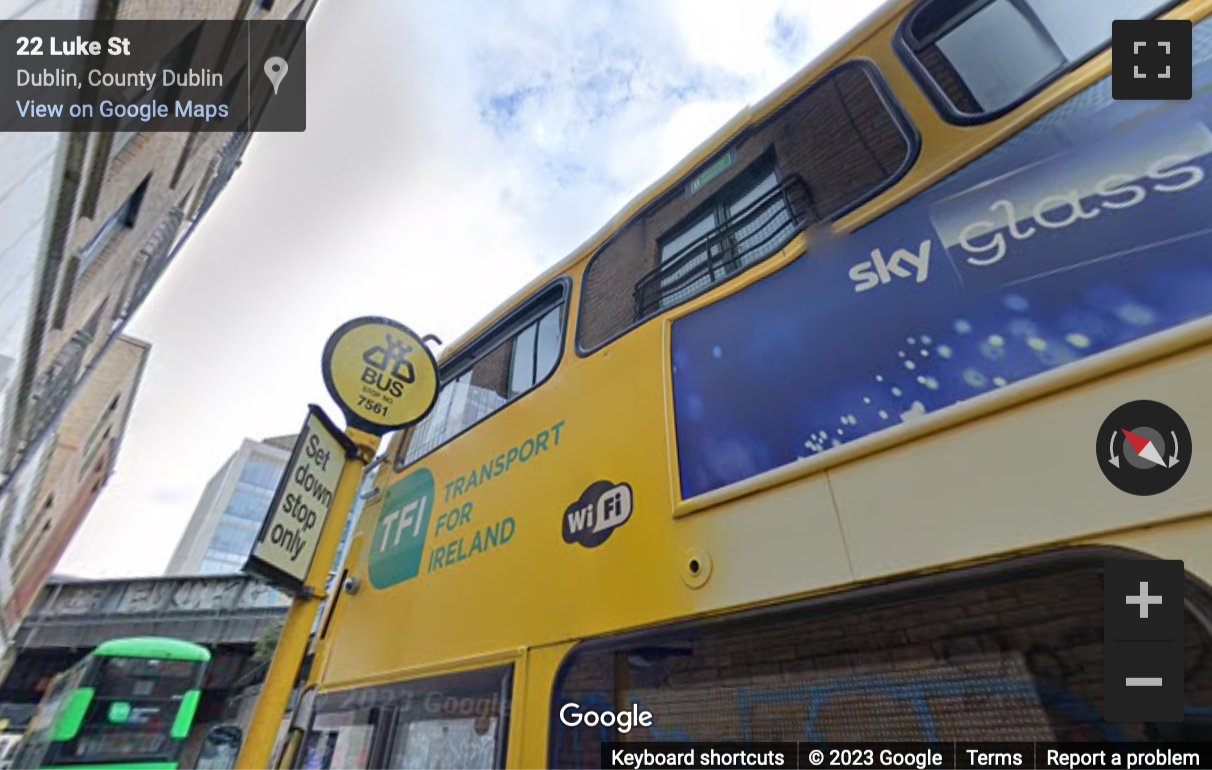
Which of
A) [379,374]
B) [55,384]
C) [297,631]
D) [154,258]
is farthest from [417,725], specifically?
[154,258]

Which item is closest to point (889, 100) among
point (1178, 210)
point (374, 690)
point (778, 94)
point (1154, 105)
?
point (778, 94)

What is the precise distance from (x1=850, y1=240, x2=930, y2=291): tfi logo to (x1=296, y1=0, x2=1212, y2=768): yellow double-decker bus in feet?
0.06

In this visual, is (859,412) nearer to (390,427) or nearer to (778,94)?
(778,94)

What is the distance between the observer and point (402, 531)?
12.1 ft

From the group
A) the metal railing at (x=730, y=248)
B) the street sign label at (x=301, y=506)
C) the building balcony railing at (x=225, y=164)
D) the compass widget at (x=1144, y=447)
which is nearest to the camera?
the compass widget at (x=1144, y=447)

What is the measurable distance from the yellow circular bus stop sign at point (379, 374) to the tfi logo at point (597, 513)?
1.64 metres

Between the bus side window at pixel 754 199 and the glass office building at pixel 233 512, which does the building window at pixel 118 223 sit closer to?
the bus side window at pixel 754 199

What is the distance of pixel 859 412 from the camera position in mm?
1733

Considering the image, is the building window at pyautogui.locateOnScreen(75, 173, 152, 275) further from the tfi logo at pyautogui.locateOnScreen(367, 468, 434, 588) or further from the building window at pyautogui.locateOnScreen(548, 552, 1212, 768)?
the building window at pyautogui.locateOnScreen(548, 552, 1212, 768)

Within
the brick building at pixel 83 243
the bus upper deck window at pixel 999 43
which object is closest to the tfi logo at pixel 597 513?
the bus upper deck window at pixel 999 43

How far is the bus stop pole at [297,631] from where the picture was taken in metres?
2.51

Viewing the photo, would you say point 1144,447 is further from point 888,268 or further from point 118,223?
point 118,223

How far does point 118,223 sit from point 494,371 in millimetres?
8933

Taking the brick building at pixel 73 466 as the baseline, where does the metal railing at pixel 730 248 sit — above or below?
below
